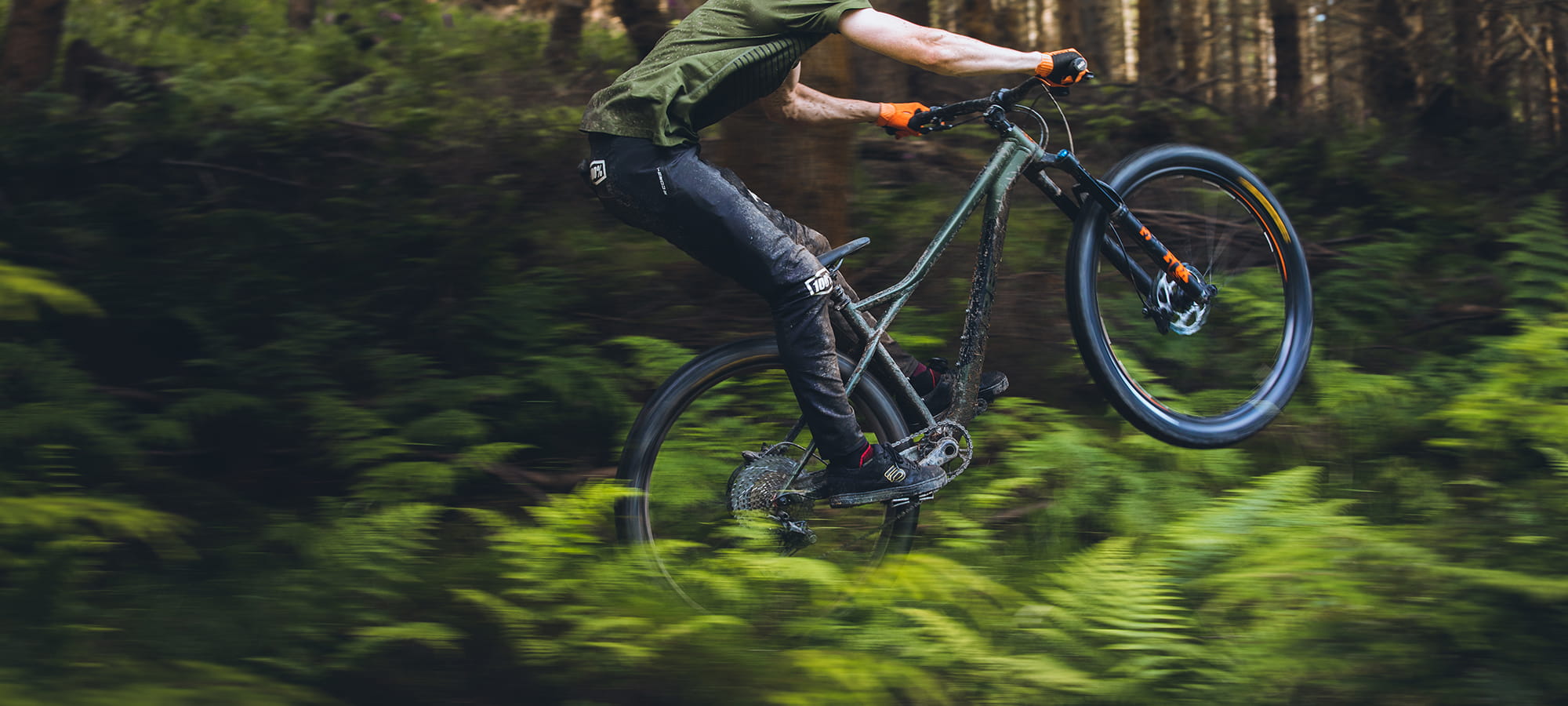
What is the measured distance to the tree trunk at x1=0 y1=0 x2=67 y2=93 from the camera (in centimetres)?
731

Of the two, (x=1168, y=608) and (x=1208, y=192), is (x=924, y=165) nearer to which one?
(x=1208, y=192)

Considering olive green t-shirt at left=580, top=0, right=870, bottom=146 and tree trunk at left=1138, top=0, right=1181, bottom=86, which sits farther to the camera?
tree trunk at left=1138, top=0, right=1181, bottom=86

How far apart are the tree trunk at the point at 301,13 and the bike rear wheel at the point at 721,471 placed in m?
10.1

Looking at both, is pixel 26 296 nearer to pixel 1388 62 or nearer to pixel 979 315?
pixel 979 315

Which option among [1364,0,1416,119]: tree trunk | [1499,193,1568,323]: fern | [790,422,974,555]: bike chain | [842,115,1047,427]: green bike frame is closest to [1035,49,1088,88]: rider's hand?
[842,115,1047,427]: green bike frame

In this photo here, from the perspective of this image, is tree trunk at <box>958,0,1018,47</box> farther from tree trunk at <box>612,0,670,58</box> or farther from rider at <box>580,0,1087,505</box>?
rider at <box>580,0,1087,505</box>

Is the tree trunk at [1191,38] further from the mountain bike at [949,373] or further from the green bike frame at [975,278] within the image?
Answer: the green bike frame at [975,278]

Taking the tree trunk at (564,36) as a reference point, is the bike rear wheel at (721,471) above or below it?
below

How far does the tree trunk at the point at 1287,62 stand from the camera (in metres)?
9.96

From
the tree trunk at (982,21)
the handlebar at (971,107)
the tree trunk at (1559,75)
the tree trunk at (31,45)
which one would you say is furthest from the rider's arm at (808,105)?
the tree trunk at (1559,75)

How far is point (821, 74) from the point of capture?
15.9 feet

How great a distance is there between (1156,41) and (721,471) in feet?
31.2

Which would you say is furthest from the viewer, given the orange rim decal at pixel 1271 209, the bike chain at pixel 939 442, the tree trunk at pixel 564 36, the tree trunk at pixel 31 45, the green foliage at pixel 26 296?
the tree trunk at pixel 564 36

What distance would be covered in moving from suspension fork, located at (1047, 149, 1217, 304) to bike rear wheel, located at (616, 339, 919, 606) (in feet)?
2.90
